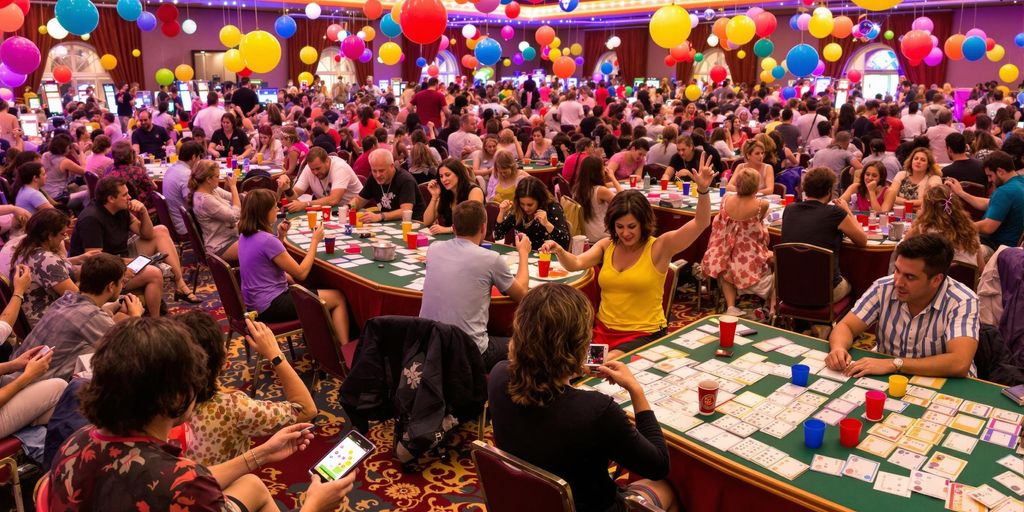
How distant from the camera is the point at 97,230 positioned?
575 centimetres

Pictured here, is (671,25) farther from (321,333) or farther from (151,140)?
(151,140)

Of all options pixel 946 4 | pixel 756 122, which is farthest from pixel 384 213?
pixel 946 4

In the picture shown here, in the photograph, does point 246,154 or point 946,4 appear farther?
point 946,4

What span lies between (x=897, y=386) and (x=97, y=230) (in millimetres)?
5387

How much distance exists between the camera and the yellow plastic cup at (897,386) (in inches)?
114

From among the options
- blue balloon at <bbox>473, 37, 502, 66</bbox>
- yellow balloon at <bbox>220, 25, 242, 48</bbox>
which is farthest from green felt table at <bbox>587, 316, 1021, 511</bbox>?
yellow balloon at <bbox>220, 25, 242, 48</bbox>

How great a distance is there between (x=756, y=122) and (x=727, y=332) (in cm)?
1118

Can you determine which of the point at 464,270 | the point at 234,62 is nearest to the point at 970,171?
the point at 464,270

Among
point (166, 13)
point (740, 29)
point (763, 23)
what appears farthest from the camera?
point (166, 13)

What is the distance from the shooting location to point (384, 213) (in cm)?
638

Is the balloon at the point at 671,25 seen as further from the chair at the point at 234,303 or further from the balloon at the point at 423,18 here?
the chair at the point at 234,303

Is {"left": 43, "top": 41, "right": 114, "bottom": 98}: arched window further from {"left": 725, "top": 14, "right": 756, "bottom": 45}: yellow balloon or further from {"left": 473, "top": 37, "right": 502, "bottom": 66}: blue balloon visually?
{"left": 725, "top": 14, "right": 756, "bottom": 45}: yellow balloon

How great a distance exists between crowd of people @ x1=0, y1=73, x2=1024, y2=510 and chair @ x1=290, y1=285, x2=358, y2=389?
1.63 ft

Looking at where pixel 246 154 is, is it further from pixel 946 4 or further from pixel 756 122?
pixel 946 4
